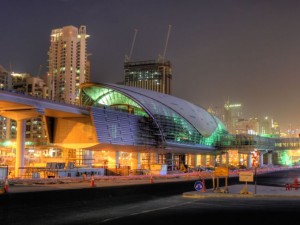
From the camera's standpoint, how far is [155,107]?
102688 mm

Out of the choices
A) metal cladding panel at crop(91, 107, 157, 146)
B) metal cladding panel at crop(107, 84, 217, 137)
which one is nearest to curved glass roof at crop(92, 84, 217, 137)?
metal cladding panel at crop(107, 84, 217, 137)

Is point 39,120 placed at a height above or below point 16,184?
above

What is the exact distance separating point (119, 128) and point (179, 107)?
3549 cm

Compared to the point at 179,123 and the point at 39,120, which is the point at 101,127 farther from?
the point at 39,120

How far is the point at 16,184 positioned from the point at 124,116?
42601 millimetres

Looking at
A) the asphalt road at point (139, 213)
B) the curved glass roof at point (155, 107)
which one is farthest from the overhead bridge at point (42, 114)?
the asphalt road at point (139, 213)

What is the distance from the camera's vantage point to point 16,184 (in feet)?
151

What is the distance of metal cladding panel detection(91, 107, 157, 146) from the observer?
7742 centimetres

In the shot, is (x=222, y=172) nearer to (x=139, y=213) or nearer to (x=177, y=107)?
(x=139, y=213)

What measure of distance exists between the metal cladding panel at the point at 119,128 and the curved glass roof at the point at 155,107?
6178 millimetres

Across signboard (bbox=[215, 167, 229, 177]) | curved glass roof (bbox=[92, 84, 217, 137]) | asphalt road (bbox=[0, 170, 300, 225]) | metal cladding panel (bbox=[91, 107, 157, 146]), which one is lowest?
asphalt road (bbox=[0, 170, 300, 225])

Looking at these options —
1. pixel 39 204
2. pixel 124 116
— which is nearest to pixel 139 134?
pixel 124 116

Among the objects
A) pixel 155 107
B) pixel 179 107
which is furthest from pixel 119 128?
pixel 179 107

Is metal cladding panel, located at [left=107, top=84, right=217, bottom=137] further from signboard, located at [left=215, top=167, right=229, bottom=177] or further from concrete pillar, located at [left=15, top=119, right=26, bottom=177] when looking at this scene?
signboard, located at [left=215, top=167, right=229, bottom=177]
